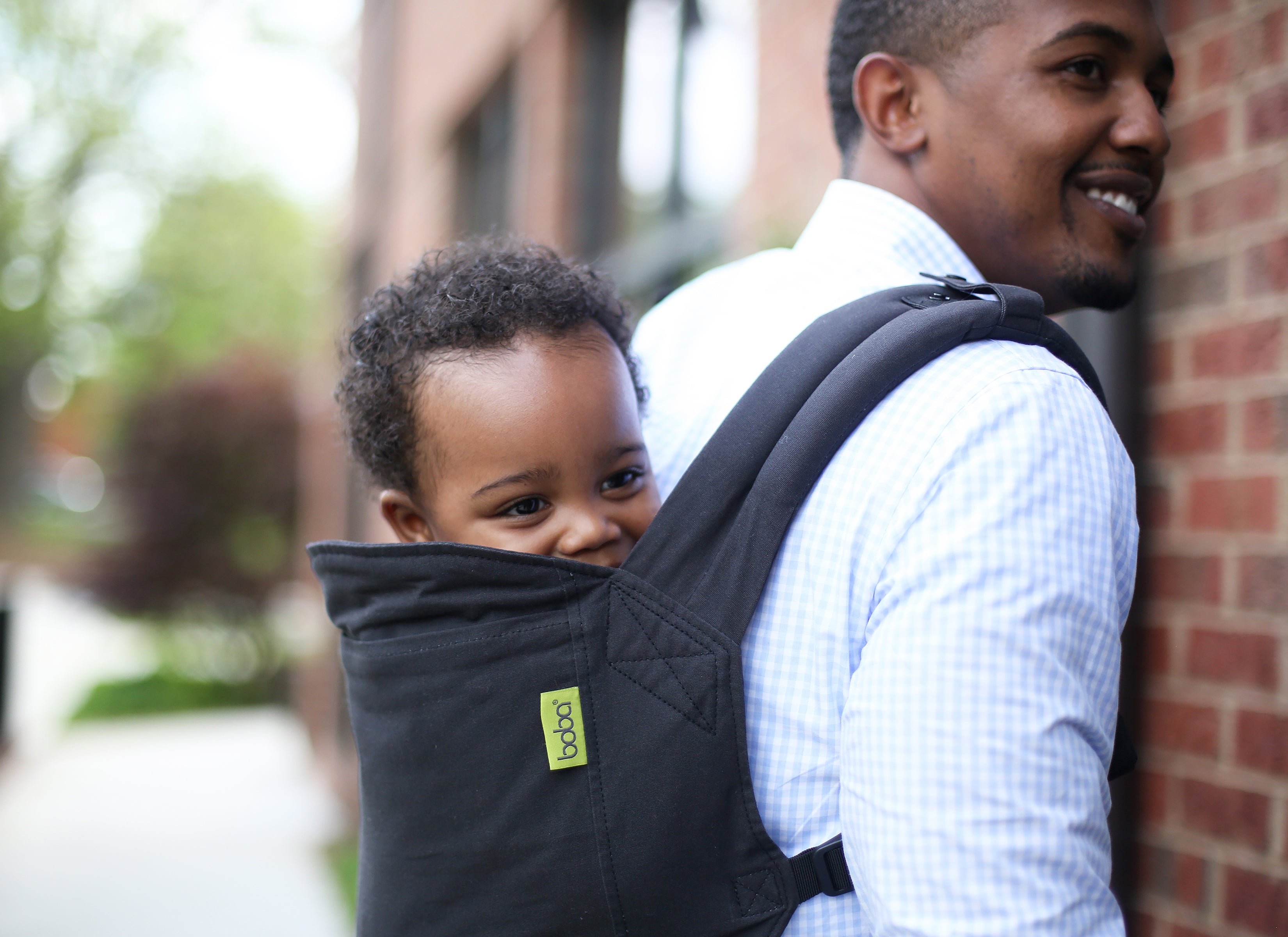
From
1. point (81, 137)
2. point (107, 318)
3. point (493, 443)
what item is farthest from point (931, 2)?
point (107, 318)

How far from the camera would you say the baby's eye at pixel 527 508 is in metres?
1.37

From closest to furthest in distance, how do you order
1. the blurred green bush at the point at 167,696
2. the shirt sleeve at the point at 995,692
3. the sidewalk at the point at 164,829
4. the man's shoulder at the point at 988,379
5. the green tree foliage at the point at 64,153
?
1. the shirt sleeve at the point at 995,692
2. the man's shoulder at the point at 988,379
3. the sidewalk at the point at 164,829
4. the blurred green bush at the point at 167,696
5. the green tree foliage at the point at 64,153

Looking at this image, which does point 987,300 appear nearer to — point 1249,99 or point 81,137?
point 1249,99

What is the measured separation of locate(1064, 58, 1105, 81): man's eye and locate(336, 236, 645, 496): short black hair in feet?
2.29

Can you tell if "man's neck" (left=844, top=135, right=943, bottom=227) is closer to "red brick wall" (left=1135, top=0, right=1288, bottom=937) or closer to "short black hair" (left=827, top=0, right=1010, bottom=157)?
"short black hair" (left=827, top=0, right=1010, bottom=157)

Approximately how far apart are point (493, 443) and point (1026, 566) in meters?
0.69

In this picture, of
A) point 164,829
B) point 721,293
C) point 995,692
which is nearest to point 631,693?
point 995,692

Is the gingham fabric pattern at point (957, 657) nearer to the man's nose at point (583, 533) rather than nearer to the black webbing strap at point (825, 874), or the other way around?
the black webbing strap at point (825, 874)

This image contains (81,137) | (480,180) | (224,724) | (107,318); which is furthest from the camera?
(107,318)

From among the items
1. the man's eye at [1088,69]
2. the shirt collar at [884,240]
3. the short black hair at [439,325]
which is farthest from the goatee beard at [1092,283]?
the short black hair at [439,325]

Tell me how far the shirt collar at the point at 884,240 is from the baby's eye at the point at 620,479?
37cm

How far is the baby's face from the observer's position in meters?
1.33

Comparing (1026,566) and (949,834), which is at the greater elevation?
(1026,566)

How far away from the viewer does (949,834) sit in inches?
34.6
